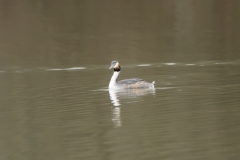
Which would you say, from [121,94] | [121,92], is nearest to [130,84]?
[121,92]

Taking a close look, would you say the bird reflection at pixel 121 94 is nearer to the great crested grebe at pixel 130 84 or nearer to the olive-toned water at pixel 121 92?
the olive-toned water at pixel 121 92

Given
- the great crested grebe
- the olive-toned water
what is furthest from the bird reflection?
the great crested grebe

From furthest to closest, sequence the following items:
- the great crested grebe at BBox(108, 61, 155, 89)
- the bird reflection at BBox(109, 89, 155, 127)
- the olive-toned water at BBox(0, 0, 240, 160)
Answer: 1. the great crested grebe at BBox(108, 61, 155, 89)
2. the bird reflection at BBox(109, 89, 155, 127)
3. the olive-toned water at BBox(0, 0, 240, 160)

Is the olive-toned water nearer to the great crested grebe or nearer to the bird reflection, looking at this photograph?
the bird reflection

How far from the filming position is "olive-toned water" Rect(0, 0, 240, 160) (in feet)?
39.7

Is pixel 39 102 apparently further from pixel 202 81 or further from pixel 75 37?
pixel 75 37

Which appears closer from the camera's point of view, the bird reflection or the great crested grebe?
the bird reflection

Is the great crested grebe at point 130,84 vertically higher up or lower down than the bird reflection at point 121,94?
higher up

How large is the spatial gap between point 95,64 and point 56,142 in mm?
13599

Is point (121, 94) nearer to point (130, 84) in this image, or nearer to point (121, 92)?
point (121, 92)

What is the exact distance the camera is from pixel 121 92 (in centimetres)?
1914

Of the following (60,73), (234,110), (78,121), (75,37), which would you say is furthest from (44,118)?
(75,37)

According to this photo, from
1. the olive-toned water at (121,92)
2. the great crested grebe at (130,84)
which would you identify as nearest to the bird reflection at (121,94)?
the olive-toned water at (121,92)

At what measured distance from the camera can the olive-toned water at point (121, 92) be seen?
12109 millimetres
